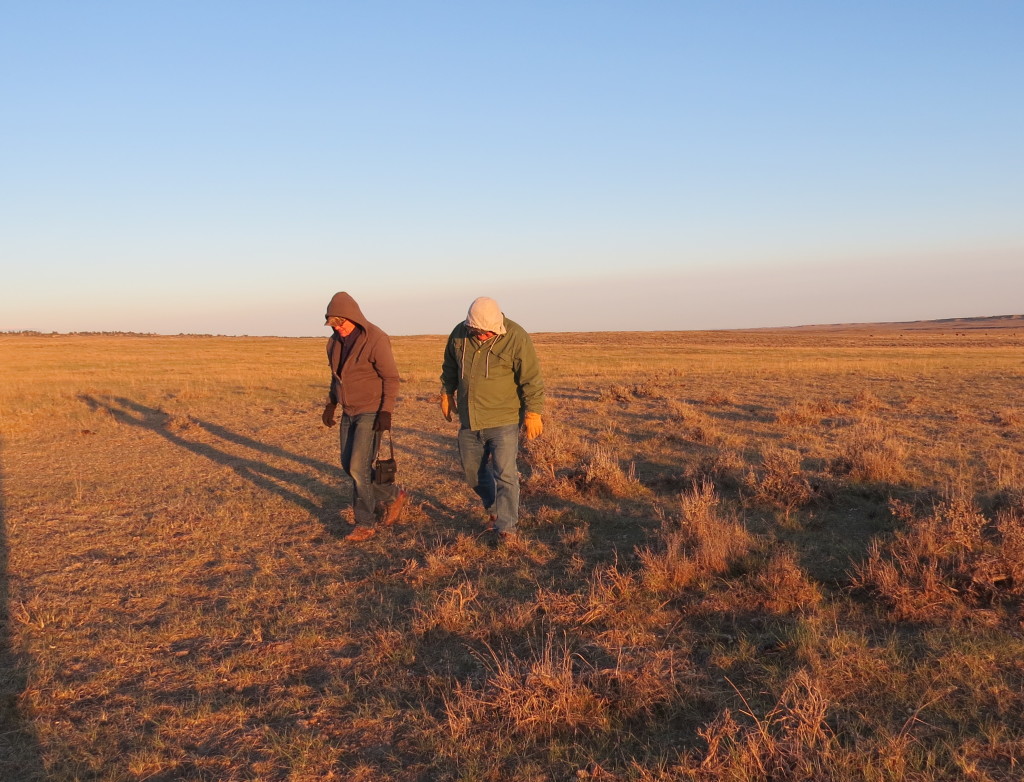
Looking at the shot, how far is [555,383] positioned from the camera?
22172 millimetres

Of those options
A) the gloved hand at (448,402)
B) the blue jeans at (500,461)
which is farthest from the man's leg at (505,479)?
the gloved hand at (448,402)

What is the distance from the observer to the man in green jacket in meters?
5.66

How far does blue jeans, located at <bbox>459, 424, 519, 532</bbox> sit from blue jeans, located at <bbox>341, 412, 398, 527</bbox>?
0.84 metres

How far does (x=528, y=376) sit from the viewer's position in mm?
5711

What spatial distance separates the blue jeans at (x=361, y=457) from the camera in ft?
20.3

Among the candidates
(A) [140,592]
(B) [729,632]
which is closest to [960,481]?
(B) [729,632]

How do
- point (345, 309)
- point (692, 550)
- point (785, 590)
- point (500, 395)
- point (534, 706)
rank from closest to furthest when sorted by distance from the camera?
point (534, 706) < point (785, 590) < point (692, 550) < point (500, 395) < point (345, 309)

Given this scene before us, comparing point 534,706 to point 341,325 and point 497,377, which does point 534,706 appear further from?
point 341,325

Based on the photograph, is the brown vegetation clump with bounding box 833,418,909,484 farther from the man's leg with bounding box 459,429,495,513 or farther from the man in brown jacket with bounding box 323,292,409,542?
the man in brown jacket with bounding box 323,292,409,542

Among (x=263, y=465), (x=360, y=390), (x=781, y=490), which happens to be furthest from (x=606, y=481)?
(x=263, y=465)

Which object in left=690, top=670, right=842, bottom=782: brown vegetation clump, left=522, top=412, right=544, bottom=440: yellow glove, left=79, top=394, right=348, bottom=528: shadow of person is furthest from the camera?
left=79, top=394, right=348, bottom=528: shadow of person

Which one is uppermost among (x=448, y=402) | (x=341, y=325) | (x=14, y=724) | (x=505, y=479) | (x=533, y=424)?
(x=341, y=325)

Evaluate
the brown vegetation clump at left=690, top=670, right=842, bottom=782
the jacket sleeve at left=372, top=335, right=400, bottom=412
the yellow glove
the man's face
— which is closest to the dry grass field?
the brown vegetation clump at left=690, top=670, right=842, bottom=782

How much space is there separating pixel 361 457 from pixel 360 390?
0.57m
